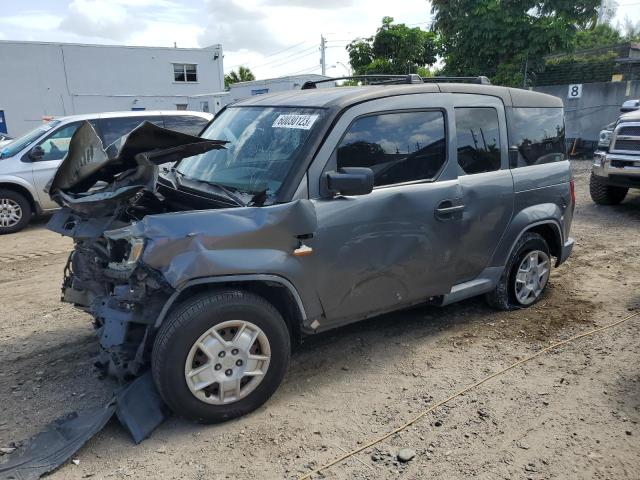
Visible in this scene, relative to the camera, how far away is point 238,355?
10.6ft

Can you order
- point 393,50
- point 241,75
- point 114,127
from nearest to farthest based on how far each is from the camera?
1. point 114,127
2. point 393,50
3. point 241,75

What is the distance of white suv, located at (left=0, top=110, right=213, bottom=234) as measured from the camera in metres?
8.62

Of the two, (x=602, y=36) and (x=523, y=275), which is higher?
(x=602, y=36)

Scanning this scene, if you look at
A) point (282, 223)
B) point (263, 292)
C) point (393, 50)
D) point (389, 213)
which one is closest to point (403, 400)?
point (263, 292)

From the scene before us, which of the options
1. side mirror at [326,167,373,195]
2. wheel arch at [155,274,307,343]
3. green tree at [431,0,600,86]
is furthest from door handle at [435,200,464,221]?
green tree at [431,0,600,86]

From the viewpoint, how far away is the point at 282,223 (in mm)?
3256

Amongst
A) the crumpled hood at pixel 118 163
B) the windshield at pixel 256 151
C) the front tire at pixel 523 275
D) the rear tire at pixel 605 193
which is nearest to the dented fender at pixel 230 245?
the windshield at pixel 256 151

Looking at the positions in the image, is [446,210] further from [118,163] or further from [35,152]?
[35,152]

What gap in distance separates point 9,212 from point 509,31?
1551 cm

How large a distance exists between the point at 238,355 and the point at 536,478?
1.78 m

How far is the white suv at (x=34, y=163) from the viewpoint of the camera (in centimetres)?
862

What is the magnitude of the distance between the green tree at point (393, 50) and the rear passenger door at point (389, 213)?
70.4ft

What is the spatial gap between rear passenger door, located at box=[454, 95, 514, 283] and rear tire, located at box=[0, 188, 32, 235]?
24.6 feet

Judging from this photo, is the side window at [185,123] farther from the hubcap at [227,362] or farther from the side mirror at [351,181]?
the hubcap at [227,362]
